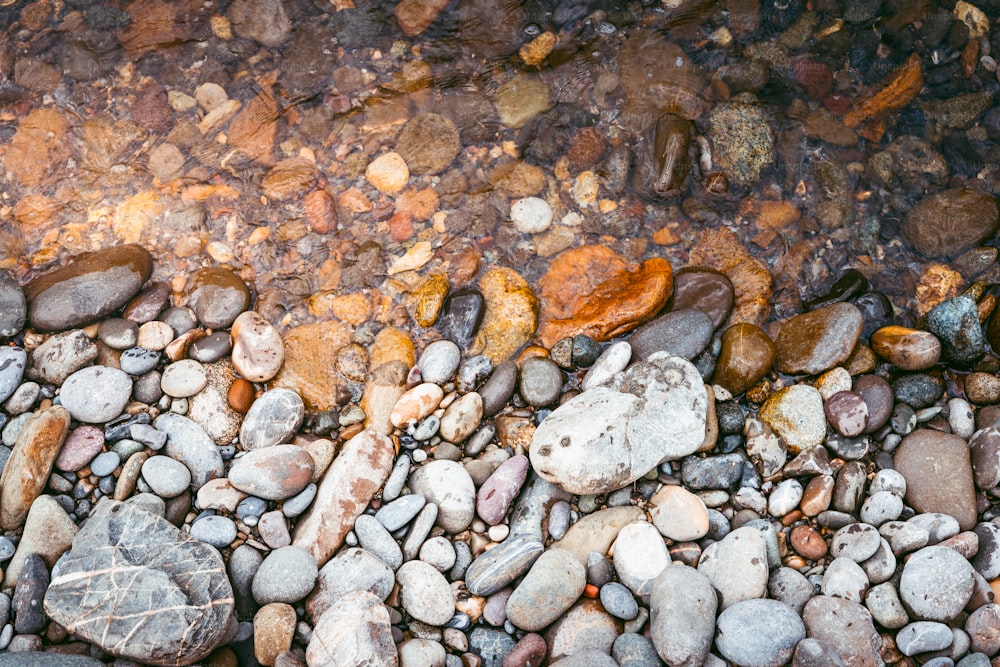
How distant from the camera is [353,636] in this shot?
2982 mm

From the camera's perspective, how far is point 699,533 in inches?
134

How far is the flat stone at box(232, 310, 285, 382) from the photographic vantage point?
12.6 ft

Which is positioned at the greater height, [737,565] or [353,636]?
[353,636]

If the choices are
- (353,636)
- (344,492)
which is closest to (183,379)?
(344,492)

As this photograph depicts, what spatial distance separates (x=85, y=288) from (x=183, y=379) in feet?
2.73

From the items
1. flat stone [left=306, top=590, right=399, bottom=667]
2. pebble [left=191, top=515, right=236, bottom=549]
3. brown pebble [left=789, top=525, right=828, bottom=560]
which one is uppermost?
pebble [left=191, top=515, right=236, bottom=549]

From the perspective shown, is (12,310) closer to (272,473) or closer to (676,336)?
(272,473)

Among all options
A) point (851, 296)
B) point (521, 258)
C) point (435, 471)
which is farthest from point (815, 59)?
point (435, 471)

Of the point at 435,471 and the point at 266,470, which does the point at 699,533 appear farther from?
the point at 266,470

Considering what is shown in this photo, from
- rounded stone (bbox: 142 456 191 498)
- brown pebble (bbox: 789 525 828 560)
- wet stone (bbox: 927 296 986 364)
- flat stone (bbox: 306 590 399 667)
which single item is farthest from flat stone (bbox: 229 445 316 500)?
wet stone (bbox: 927 296 986 364)

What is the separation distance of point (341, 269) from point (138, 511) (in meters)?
1.74

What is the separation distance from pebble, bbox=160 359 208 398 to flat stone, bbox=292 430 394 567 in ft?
2.91

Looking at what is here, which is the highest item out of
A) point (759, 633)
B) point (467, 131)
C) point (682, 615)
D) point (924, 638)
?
point (467, 131)

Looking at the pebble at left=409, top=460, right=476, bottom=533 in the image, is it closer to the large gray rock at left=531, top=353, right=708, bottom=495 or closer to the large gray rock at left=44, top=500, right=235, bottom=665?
the large gray rock at left=531, top=353, right=708, bottom=495
